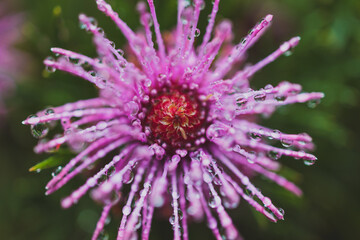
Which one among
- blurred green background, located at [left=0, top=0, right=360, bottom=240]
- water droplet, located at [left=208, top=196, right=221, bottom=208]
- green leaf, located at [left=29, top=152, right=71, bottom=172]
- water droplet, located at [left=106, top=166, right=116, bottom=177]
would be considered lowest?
water droplet, located at [left=208, top=196, right=221, bottom=208]

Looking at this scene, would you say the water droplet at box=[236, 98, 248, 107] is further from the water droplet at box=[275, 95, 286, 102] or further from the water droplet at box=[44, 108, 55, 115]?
the water droplet at box=[44, 108, 55, 115]

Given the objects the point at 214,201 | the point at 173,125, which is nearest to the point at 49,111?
the point at 173,125

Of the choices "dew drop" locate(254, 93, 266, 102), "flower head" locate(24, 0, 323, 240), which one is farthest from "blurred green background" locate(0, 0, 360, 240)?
"dew drop" locate(254, 93, 266, 102)

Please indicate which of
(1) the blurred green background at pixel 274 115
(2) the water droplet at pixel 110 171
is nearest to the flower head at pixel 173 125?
(2) the water droplet at pixel 110 171

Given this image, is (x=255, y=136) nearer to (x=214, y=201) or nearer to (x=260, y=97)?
(x=260, y=97)

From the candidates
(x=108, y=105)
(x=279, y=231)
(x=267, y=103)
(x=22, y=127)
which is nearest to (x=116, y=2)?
(x=108, y=105)

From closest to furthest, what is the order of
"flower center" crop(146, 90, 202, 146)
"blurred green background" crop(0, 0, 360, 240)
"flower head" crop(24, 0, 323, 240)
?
"flower head" crop(24, 0, 323, 240) < "flower center" crop(146, 90, 202, 146) < "blurred green background" crop(0, 0, 360, 240)

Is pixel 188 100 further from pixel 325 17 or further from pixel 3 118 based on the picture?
pixel 3 118

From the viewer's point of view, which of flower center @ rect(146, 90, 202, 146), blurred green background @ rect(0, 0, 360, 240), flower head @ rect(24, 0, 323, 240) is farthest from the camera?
blurred green background @ rect(0, 0, 360, 240)

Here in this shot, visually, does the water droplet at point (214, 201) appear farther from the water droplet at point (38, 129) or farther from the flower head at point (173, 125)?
the water droplet at point (38, 129)
